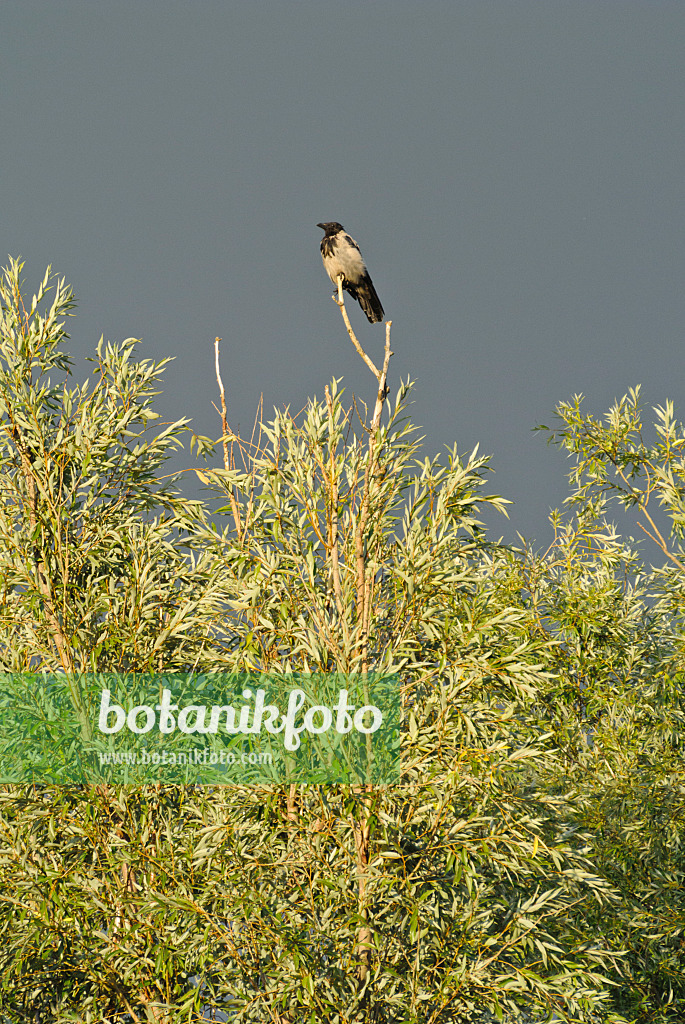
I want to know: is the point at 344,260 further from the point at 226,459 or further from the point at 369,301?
the point at 226,459

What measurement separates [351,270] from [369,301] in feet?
1.20

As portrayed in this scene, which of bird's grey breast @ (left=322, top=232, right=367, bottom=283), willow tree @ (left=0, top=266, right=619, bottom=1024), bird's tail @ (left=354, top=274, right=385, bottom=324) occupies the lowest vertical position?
willow tree @ (left=0, top=266, right=619, bottom=1024)

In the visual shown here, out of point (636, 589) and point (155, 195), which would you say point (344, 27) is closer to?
point (155, 195)

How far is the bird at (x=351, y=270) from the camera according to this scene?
7.77 meters

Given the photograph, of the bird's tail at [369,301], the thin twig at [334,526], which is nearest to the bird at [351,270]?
the bird's tail at [369,301]

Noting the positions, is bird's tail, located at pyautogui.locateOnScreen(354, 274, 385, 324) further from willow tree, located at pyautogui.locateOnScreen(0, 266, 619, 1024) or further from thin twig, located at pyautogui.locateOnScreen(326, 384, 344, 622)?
thin twig, located at pyautogui.locateOnScreen(326, 384, 344, 622)

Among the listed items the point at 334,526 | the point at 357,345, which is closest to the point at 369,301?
the point at 357,345

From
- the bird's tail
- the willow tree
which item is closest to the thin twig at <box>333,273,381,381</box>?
the willow tree

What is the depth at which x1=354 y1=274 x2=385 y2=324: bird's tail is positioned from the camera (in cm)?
795

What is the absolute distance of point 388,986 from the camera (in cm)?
550

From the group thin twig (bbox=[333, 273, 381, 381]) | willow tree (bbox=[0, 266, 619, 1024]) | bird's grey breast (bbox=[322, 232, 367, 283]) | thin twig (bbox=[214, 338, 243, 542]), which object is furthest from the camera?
bird's grey breast (bbox=[322, 232, 367, 283])

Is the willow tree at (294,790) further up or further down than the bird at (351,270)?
further down

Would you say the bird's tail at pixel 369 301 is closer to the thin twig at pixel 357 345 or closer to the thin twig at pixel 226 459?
the thin twig at pixel 357 345

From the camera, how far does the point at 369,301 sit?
8.05m
